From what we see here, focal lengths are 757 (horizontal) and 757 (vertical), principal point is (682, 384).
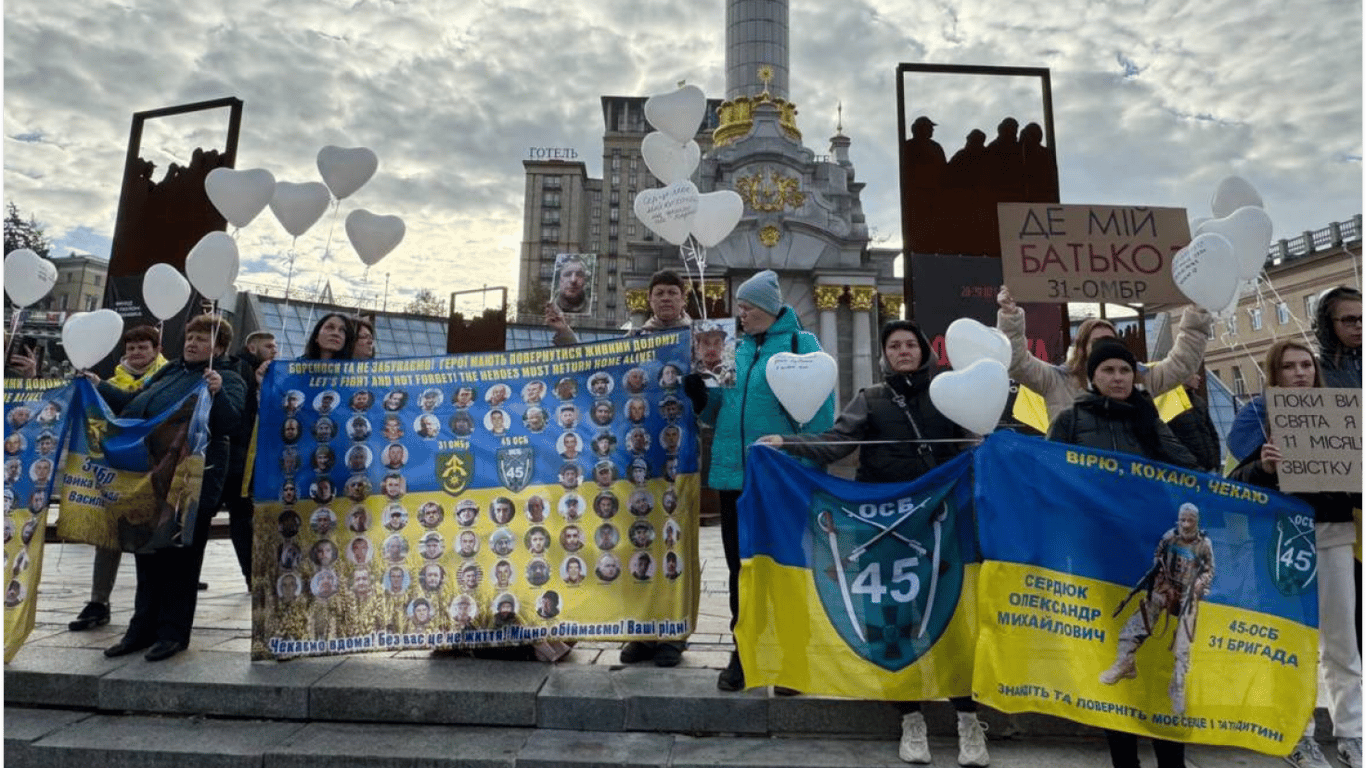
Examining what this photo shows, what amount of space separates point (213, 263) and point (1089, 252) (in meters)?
5.07

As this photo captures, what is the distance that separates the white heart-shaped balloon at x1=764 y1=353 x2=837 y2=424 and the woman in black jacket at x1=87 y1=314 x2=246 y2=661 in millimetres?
2950

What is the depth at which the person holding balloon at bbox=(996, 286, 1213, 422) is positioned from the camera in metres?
3.88

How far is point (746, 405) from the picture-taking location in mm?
3750

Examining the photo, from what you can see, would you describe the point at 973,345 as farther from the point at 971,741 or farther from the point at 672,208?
the point at 672,208

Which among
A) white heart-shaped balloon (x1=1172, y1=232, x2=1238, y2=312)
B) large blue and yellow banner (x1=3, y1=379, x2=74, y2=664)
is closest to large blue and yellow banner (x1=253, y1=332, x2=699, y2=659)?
large blue and yellow banner (x1=3, y1=379, x2=74, y2=664)

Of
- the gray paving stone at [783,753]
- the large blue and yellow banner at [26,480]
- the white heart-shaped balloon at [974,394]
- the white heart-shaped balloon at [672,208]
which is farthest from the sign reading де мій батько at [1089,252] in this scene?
the large blue and yellow banner at [26,480]

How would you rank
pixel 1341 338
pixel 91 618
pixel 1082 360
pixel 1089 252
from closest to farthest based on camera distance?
pixel 1341 338, pixel 1082 360, pixel 1089 252, pixel 91 618

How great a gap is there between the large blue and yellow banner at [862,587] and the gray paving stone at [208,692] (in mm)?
2071

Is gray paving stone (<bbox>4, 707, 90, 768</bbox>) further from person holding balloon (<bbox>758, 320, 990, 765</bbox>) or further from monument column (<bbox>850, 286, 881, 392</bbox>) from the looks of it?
monument column (<bbox>850, 286, 881, 392</bbox>)

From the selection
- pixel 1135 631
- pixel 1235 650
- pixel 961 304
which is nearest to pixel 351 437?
pixel 1135 631

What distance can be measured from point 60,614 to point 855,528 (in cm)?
511

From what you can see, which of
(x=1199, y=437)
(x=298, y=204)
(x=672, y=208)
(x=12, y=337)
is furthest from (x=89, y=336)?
(x=1199, y=437)

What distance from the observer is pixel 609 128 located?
303 feet

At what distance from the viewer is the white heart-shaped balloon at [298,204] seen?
4.51m
